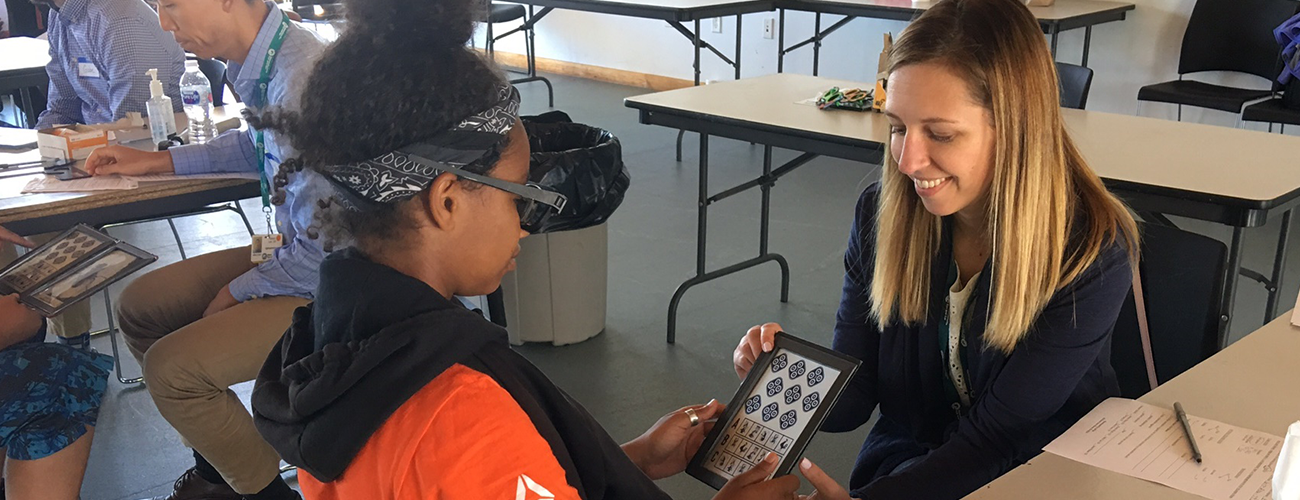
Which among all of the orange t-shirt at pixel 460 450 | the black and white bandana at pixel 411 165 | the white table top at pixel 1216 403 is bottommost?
the white table top at pixel 1216 403

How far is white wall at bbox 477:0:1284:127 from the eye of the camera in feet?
16.6

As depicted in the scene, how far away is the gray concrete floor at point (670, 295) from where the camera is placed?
104 inches

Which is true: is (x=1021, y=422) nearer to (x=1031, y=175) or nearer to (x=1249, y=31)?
(x=1031, y=175)

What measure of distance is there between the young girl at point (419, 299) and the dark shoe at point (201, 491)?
137 centimetres

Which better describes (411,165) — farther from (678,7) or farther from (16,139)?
(678,7)

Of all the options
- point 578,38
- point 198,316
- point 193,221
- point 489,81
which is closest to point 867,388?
point 489,81

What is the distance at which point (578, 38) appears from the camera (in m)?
8.02

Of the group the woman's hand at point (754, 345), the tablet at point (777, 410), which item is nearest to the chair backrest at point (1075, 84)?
the woman's hand at point (754, 345)

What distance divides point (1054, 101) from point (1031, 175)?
0.11 m

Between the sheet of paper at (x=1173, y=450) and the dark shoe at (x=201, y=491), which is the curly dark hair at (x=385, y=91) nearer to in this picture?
the sheet of paper at (x=1173, y=450)

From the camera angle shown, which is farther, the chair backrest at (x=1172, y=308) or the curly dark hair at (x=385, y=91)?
the chair backrest at (x=1172, y=308)

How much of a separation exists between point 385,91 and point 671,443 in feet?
2.14

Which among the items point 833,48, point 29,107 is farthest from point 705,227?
point 833,48

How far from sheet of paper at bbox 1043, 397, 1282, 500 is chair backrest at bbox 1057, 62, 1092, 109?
2.17 m
